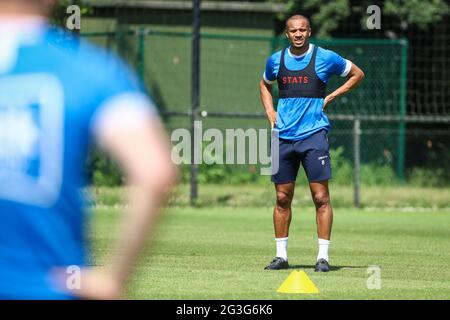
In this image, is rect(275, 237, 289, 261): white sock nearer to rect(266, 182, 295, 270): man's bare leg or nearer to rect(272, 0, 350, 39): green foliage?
rect(266, 182, 295, 270): man's bare leg

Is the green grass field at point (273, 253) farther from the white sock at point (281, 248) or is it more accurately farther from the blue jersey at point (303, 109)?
the blue jersey at point (303, 109)

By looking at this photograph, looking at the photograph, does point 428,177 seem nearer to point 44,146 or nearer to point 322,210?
point 322,210

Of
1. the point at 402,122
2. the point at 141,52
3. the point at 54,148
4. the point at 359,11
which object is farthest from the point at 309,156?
the point at 359,11

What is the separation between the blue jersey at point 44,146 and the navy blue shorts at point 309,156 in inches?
304

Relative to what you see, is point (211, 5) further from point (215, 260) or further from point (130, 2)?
point (215, 260)

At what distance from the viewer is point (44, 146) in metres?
3.14

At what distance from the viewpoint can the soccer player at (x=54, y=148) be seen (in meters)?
3.05

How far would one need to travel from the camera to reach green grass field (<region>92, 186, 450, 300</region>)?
903 centimetres

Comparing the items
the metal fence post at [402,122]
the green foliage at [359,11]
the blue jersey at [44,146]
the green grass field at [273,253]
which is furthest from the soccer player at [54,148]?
the green foliage at [359,11]

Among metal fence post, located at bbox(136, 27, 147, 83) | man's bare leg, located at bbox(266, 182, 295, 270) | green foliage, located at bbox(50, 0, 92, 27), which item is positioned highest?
green foliage, located at bbox(50, 0, 92, 27)

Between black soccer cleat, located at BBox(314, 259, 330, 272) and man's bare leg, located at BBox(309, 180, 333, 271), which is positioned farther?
man's bare leg, located at BBox(309, 180, 333, 271)

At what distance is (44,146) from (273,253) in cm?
940

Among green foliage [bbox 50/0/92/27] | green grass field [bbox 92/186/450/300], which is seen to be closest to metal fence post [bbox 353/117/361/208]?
green grass field [bbox 92/186/450/300]
